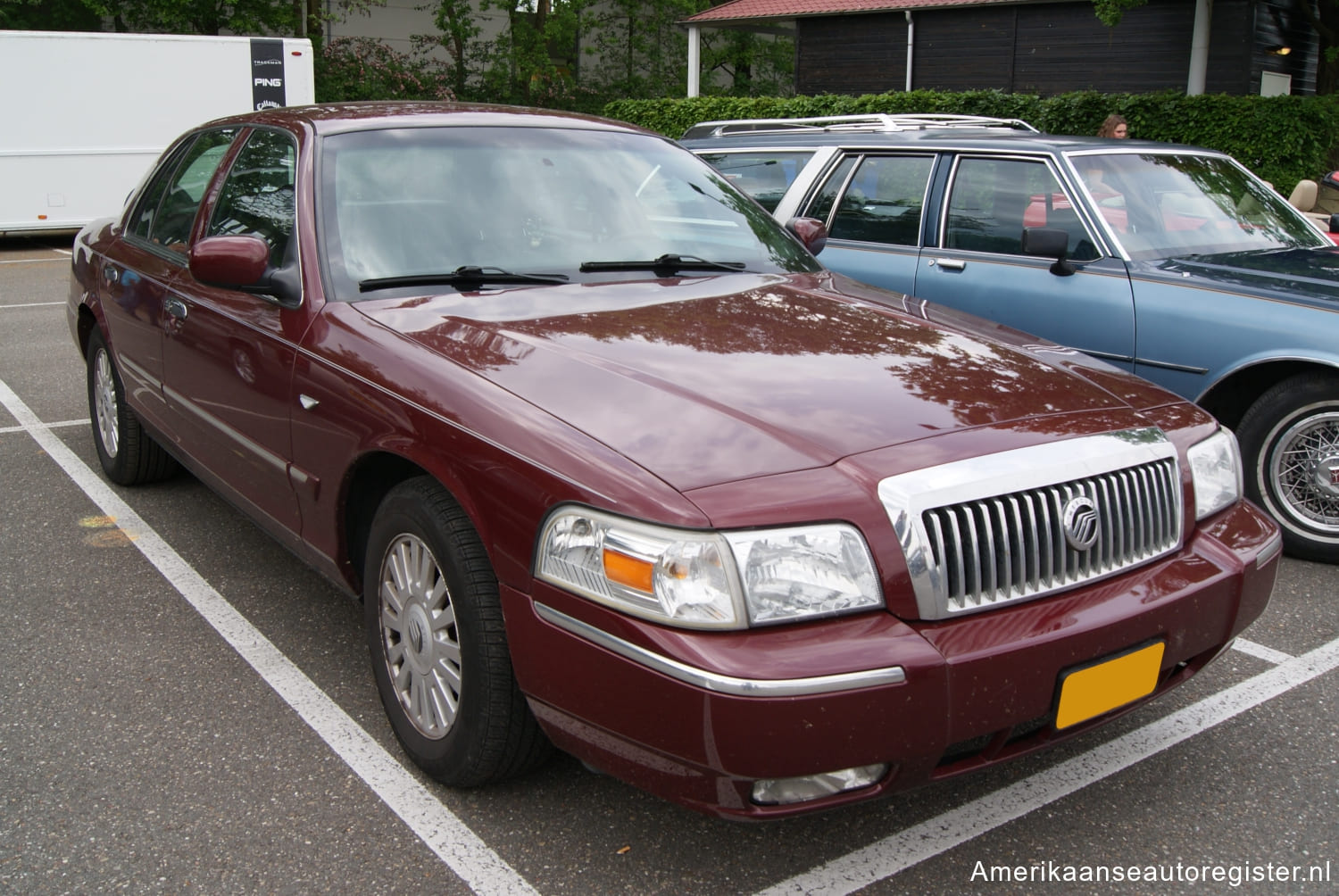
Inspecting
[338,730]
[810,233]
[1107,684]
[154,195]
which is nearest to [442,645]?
[338,730]

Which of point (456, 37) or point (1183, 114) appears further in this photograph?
point (456, 37)

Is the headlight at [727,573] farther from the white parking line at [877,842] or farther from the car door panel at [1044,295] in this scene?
the car door panel at [1044,295]

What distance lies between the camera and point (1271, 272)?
493 centimetres

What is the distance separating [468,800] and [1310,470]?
3.57 meters

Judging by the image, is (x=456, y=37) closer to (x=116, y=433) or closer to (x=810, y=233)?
(x=116, y=433)

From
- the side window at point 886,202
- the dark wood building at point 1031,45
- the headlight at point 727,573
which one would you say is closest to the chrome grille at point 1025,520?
the headlight at point 727,573

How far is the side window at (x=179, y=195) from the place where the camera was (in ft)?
14.5

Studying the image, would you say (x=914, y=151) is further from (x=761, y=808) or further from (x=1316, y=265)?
(x=761, y=808)

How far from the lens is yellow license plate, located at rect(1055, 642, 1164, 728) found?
239 centimetres

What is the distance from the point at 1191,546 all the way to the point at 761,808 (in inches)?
49.6

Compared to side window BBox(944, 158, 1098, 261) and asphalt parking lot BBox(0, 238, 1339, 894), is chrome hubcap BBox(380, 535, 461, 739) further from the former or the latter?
side window BBox(944, 158, 1098, 261)

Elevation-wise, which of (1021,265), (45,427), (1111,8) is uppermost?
(1111,8)

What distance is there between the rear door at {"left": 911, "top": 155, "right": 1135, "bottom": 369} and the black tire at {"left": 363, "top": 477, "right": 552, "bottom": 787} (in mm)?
3377

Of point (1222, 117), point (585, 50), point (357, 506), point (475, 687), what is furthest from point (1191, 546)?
point (585, 50)
